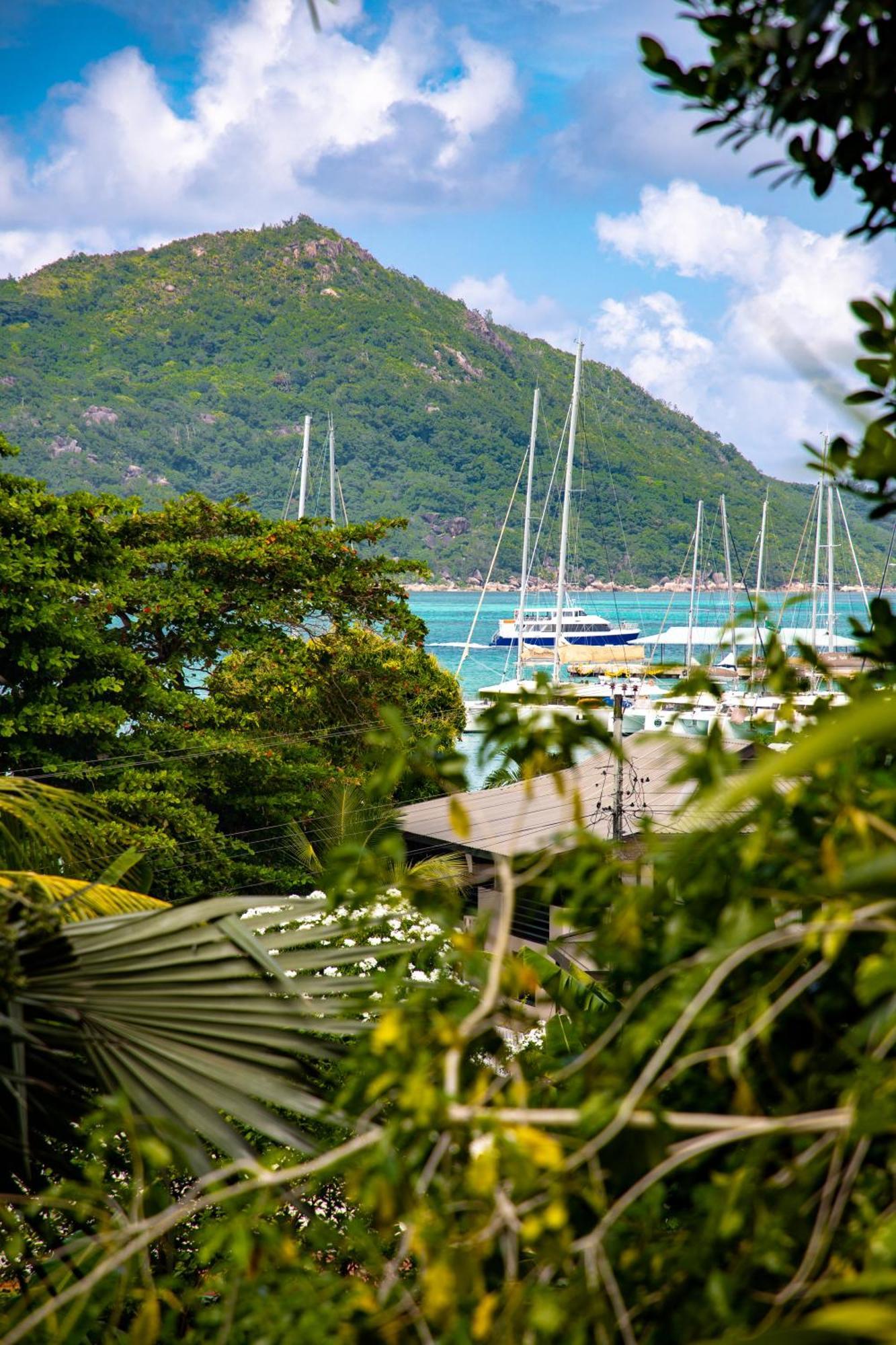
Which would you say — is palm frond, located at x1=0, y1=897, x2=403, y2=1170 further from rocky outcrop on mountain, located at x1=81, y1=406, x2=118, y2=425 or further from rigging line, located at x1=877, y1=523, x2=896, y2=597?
rocky outcrop on mountain, located at x1=81, y1=406, x2=118, y2=425

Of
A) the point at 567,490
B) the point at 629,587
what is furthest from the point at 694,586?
the point at 629,587

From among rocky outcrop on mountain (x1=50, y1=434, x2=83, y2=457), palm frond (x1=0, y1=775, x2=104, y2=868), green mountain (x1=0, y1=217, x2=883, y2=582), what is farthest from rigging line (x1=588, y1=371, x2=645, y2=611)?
palm frond (x1=0, y1=775, x2=104, y2=868)

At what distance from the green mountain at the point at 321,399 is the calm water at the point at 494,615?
339 centimetres

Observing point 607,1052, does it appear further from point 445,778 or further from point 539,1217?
point 445,778

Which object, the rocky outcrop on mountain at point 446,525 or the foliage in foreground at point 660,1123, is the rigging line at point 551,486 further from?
the foliage in foreground at point 660,1123

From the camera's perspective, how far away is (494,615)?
8038 centimetres

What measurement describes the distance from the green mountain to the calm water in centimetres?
339

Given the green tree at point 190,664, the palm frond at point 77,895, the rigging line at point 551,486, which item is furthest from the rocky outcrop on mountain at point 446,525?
the palm frond at point 77,895

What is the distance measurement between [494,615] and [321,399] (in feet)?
71.1

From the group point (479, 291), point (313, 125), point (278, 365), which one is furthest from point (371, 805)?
point (313, 125)

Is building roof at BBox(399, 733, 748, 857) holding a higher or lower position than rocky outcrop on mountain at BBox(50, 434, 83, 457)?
lower

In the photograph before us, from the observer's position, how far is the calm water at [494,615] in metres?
44.1

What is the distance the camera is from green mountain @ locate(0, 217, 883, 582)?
181ft

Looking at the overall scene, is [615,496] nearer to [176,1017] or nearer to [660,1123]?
[176,1017]
